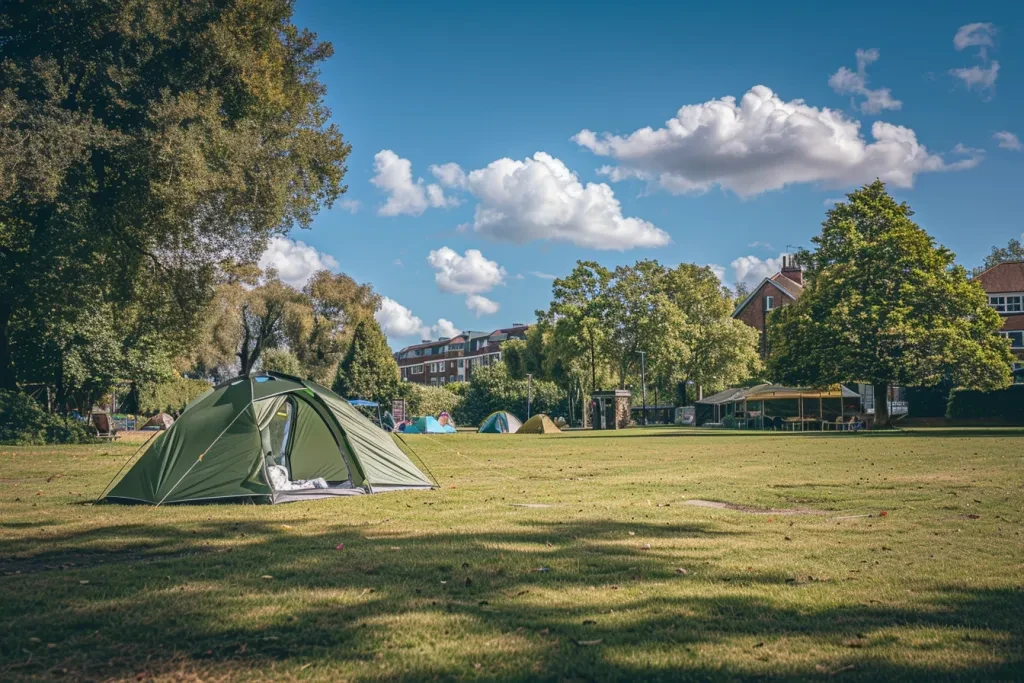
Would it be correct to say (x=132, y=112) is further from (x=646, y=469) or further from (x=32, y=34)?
(x=646, y=469)

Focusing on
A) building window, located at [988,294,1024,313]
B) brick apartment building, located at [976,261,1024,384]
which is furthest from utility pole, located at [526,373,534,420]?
building window, located at [988,294,1024,313]

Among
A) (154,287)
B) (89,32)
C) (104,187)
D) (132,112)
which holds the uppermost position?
(89,32)

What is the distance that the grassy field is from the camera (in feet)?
14.7

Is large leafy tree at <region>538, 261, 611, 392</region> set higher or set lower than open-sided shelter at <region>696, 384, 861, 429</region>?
higher

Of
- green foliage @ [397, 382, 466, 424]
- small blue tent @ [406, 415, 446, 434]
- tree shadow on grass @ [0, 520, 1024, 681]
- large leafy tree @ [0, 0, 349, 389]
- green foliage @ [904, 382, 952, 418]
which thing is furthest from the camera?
green foliage @ [397, 382, 466, 424]

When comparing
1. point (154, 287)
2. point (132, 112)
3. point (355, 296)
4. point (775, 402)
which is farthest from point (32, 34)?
point (775, 402)

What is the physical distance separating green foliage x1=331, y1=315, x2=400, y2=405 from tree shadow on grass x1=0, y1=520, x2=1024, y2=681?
62.2 metres

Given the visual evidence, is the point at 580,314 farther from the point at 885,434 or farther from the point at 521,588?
the point at 521,588

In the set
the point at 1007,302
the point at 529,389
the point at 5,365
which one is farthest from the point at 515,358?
the point at 5,365

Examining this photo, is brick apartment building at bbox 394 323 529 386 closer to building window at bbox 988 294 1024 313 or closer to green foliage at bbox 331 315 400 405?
green foliage at bbox 331 315 400 405

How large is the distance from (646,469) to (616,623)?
43.4 feet

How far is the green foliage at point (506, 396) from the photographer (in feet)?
238

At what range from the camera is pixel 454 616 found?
5383mm

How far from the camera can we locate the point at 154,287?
2772 centimetres
